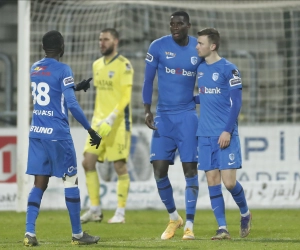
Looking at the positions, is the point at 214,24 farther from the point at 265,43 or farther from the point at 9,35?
the point at 9,35

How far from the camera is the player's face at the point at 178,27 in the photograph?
8656 mm

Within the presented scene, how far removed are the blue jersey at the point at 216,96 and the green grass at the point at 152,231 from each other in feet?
3.53

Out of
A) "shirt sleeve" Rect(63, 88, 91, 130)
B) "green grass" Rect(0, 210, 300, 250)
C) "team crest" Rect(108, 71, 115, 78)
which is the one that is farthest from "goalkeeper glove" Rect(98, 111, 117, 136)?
"shirt sleeve" Rect(63, 88, 91, 130)

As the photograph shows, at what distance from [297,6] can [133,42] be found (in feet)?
10.6

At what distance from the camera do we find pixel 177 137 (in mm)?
8781

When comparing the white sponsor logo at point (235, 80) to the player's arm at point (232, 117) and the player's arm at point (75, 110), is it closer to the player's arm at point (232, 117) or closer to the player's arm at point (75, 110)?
the player's arm at point (232, 117)

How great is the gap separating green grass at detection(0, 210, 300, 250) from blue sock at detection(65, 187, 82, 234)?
0.58ft

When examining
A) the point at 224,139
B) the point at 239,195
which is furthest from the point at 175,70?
the point at 239,195

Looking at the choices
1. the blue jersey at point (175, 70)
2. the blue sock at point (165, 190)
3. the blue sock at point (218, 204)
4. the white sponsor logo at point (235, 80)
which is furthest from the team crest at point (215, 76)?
the blue sock at point (165, 190)

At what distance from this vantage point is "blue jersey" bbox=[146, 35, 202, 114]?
8742 millimetres

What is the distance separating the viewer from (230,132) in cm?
828

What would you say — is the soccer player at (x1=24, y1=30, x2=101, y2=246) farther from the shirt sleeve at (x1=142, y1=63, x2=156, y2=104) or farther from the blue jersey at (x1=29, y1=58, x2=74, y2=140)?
the shirt sleeve at (x1=142, y1=63, x2=156, y2=104)

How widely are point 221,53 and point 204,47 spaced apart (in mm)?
6781

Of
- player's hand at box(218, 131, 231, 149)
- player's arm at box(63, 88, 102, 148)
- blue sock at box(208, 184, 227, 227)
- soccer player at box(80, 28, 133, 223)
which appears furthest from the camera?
soccer player at box(80, 28, 133, 223)
